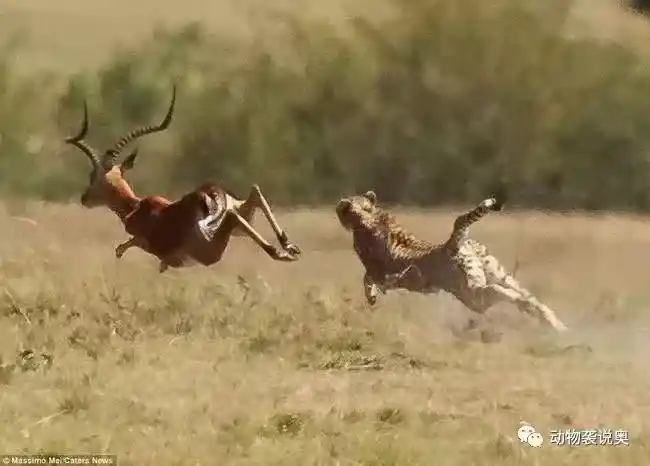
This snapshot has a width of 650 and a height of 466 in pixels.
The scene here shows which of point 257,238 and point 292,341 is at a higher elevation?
point 257,238

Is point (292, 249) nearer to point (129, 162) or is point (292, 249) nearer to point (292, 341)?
point (292, 341)

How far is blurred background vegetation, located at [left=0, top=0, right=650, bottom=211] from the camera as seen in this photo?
2.26 meters

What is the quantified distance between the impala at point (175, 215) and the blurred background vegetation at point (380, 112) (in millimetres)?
23

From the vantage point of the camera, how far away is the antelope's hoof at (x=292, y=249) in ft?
7.33

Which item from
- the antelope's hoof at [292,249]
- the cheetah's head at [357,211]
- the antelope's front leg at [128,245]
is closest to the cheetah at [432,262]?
the cheetah's head at [357,211]

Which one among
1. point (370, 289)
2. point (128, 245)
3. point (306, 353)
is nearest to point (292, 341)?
point (306, 353)

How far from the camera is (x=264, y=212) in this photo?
2.25 m

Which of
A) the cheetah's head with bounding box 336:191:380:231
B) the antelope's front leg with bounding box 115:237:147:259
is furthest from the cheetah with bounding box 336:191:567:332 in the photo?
the antelope's front leg with bounding box 115:237:147:259

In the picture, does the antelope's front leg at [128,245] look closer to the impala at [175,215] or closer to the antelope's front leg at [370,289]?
the impala at [175,215]

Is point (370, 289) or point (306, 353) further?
point (370, 289)

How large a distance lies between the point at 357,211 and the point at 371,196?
0.05 metres

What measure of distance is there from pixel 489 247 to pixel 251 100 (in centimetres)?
56

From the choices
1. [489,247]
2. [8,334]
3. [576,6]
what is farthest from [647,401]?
[8,334]

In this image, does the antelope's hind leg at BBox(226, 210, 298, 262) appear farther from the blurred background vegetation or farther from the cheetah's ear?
the cheetah's ear
